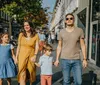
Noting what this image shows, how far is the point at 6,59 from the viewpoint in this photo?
898 cm

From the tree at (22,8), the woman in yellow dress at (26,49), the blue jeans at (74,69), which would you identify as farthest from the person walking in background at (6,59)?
the tree at (22,8)

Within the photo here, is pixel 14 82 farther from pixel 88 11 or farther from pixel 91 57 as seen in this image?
pixel 88 11

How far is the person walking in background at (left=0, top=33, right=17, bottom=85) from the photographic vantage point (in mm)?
8844

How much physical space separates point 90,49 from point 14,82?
916 cm

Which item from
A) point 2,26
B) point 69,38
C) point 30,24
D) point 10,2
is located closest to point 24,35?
point 30,24

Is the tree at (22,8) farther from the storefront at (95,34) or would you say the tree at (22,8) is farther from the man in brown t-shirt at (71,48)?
the man in brown t-shirt at (71,48)

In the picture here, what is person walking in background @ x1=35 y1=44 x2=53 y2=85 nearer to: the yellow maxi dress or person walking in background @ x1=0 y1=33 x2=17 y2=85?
the yellow maxi dress

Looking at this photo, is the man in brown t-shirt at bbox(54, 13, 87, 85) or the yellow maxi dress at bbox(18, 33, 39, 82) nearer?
the man in brown t-shirt at bbox(54, 13, 87, 85)

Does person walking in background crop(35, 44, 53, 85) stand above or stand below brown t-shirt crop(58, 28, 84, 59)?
below

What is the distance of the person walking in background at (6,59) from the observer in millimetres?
8844

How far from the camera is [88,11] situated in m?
20.4

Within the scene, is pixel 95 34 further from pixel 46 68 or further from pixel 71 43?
pixel 71 43

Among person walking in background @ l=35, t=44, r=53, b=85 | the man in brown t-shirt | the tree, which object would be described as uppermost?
the tree

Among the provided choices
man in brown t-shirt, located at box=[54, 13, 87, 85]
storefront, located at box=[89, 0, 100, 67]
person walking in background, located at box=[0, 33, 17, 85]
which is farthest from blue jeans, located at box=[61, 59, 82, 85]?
storefront, located at box=[89, 0, 100, 67]
